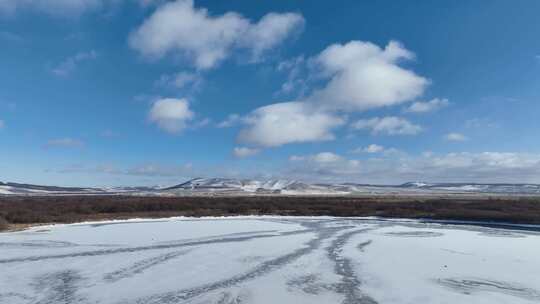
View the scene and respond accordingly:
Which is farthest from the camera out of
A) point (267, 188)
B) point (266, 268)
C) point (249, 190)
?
point (267, 188)

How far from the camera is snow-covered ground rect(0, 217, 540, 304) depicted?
31.0 feet

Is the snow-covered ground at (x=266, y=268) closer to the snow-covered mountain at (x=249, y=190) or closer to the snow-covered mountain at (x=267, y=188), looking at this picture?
the snow-covered mountain at (x=249, y=190)

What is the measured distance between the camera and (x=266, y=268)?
12.4 meters

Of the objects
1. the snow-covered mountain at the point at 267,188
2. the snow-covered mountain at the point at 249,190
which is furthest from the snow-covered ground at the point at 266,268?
the snow-covered mountain at the point at 267,188

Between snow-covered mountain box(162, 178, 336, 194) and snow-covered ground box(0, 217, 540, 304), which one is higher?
snow-covered mountain box(162, 178, 336, 194)

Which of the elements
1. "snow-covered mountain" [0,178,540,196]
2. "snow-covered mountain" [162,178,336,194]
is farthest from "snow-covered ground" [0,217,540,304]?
"snow-covered mountain" [162,178,336,194]

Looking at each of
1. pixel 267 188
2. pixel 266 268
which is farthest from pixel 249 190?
pixel 266 268

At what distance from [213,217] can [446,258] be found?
19821 millimetres

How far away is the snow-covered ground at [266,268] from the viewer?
31.0 ft

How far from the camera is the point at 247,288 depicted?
33.0ft

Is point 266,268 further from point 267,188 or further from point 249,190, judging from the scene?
point 267,188

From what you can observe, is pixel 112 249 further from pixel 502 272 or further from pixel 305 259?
pixel 502 272

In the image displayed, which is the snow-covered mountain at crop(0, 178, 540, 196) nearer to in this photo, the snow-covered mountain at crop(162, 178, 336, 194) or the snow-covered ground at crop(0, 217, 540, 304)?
the snow-covered mountain at crop(162, 178, 336, 194)

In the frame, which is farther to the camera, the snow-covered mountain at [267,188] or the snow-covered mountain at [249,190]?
the snow-covered mountain at [267,188]
